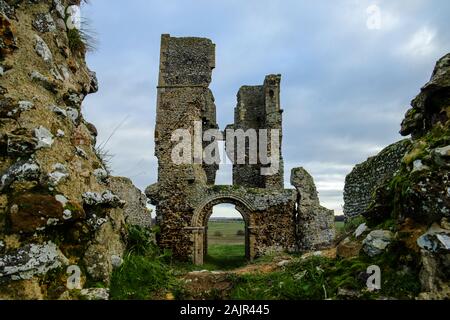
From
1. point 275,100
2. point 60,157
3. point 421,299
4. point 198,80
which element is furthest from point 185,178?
point 421,299

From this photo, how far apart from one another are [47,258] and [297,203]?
14.5 m

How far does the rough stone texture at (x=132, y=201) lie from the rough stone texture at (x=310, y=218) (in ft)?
21.4

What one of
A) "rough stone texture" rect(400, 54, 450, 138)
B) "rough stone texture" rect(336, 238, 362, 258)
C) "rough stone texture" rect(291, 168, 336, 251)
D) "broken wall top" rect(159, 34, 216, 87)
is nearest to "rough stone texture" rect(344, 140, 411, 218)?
"rough stone texture" rect(400, 54, 450, 138)

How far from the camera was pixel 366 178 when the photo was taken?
10.8 meters

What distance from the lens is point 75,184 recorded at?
3.81 meters

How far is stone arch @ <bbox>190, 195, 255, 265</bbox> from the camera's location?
51.7 feet

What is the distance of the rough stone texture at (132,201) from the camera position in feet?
45.4

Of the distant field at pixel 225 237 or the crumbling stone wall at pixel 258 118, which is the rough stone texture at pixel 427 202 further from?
the distant field at pixel 225 237

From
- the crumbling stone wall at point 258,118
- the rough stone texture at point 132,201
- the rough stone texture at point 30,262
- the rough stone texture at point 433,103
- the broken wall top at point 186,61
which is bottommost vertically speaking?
the rough stone texture at point 30,262

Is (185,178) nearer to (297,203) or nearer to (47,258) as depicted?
(297,203)

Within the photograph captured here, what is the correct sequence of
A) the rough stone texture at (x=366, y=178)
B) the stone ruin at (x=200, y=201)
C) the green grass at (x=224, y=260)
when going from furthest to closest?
1. the stone ruin at (x=200, y=201)
2. the green grass at (x=224, y=260)
3. the rough stone texture at (x=366, y=178)

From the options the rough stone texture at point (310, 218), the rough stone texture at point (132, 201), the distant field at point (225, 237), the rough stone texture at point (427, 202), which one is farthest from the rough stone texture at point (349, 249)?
the distant field at point (225, 237)

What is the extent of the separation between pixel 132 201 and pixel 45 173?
37.7 feet

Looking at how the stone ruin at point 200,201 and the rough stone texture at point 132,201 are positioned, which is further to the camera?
the stone ruin at point 200,201
